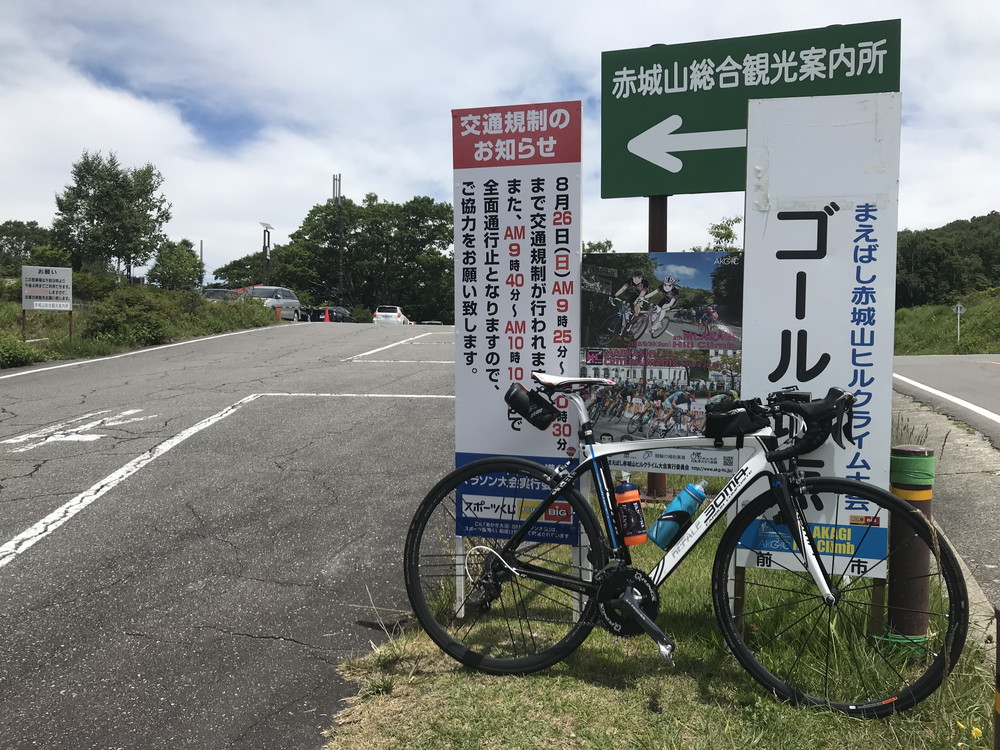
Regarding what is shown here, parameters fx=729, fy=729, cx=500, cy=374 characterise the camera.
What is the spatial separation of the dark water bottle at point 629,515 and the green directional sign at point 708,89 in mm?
2158

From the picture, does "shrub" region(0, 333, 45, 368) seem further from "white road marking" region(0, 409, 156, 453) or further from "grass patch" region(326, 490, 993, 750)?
"grass patch" region(326, 490, 993, 750)

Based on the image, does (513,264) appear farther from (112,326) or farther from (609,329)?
(112,326)

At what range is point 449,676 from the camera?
292 cm

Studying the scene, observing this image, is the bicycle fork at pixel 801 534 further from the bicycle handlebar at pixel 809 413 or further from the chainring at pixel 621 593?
the chainring at pixel 621 593

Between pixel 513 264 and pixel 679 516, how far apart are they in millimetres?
1345

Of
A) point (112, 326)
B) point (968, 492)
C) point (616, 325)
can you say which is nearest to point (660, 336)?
point (616, 325)

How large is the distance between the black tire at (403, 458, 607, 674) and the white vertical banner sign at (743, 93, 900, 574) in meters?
1.01

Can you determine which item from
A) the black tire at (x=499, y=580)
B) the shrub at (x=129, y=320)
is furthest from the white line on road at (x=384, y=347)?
the black tire at (x=499, y=580)

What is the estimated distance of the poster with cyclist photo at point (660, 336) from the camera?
325 centimetres

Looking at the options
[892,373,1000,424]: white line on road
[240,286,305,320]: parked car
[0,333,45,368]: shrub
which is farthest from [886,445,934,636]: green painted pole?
[240,286,305,320]: parked car

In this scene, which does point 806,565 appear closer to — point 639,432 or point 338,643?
point 639,432

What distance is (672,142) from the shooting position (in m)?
4.24

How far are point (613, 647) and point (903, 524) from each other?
1.25 m

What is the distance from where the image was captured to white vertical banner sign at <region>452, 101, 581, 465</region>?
3279 mm
